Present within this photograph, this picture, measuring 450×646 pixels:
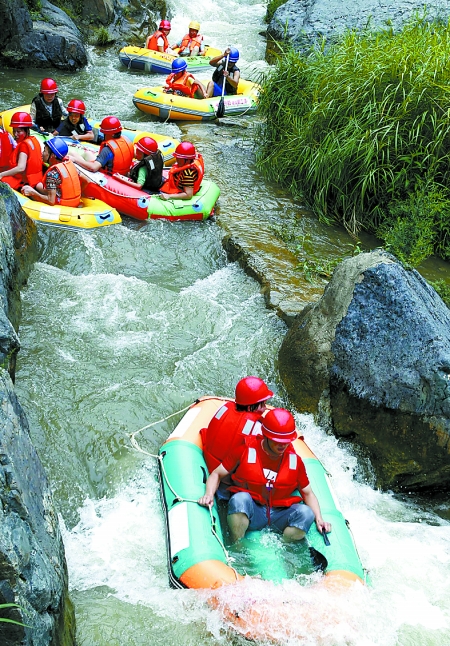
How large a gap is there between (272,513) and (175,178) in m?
5.09

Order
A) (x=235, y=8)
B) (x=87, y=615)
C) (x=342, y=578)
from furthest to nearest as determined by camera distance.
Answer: (x=235, y=8)
(x=342, y=578)
(x=87, y=615)

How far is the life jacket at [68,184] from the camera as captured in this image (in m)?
7.52

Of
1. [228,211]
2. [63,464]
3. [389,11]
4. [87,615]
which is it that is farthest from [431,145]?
[389,11]

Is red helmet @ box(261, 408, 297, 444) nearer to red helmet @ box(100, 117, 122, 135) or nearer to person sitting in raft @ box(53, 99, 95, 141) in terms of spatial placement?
red helmet @ box(100, 117, 122, 135)

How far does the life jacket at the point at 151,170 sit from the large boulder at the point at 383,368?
3.43 m

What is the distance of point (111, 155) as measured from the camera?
326 inches

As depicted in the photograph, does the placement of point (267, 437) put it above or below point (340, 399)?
above

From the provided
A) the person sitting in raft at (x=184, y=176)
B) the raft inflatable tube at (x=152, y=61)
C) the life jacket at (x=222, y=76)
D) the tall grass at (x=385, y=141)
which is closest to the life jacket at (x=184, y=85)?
the life jacket at (x=222, y=76)

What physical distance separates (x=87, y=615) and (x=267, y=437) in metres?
1.40

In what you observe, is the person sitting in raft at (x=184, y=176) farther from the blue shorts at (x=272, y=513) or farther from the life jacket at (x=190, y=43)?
the life jacket at (x=190, y=43)

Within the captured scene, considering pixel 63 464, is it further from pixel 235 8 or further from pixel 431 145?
pixel 235 8

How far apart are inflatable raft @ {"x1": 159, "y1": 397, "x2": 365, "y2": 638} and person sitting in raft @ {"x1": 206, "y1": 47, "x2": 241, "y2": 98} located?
8752 mm

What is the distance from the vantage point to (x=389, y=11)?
1359 centimetres

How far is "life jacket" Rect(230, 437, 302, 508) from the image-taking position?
417 centimetres
